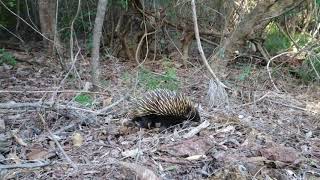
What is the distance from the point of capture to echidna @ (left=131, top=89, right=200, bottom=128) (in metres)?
5.35

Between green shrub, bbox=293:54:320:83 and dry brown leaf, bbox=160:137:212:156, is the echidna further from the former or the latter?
green shrub, bbox=293:54:320:83

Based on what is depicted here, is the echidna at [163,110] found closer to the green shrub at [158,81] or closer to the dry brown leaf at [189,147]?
the dry brown leaf at [189,147]

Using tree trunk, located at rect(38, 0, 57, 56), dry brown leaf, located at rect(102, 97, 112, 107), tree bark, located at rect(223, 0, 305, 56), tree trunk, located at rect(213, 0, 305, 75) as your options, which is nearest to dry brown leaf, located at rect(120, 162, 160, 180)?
dry brown leaf, located at rect(102, 97, 112, 107)

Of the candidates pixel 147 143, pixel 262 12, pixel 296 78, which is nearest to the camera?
pixel 147 143

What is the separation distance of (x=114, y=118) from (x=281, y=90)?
3.68 metres

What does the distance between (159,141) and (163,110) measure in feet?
2.52

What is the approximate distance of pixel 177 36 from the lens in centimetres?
1091

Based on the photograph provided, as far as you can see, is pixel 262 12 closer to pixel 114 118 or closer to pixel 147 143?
pixel 114 118

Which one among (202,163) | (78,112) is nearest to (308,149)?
(202,163)

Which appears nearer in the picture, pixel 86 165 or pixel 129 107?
pixel 86 165

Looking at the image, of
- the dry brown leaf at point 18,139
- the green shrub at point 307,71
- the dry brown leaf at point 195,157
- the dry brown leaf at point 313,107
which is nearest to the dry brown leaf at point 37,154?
the dry brown leaf at point 18,139

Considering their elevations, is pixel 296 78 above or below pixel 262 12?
below

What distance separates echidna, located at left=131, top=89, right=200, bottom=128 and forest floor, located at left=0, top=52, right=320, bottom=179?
0.17m

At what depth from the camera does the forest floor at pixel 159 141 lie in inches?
152
